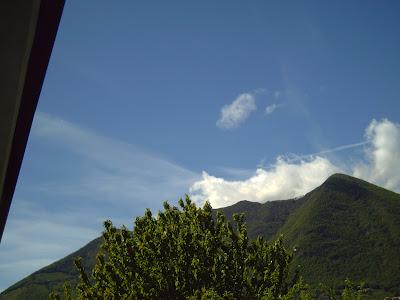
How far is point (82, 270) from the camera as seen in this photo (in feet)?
61.2

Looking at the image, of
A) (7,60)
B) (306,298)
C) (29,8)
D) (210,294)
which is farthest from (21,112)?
(306,298)

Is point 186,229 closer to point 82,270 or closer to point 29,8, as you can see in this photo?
point 82,270

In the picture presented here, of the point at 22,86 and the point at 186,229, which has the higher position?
the point at 186,229

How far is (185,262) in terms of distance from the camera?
57.5ft

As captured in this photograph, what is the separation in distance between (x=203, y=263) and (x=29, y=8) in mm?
16899

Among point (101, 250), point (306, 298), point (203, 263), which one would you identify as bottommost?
point (306, 298)

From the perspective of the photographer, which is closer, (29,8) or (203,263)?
(29,8)

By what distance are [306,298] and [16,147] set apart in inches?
561

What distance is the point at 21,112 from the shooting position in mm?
3041

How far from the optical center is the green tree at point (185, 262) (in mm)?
16688

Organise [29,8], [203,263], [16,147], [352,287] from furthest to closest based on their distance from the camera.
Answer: [203,263], [352,287], [16,147], [29,8]

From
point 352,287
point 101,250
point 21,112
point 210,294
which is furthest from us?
point 101,250

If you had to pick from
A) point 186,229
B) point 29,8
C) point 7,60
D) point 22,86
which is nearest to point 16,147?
point 22,86

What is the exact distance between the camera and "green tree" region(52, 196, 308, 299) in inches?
657
